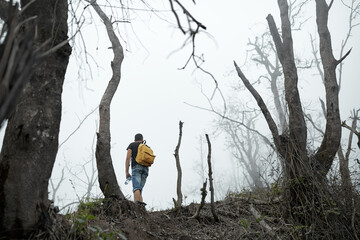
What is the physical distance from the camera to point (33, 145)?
1739mm

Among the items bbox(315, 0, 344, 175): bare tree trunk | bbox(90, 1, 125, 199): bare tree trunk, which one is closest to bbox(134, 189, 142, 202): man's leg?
bbox(90, 1, 125, 199): bare tree trunk

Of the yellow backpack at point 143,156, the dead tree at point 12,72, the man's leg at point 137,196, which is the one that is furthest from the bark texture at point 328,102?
the dead tree at point 12,72

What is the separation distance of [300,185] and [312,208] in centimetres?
34

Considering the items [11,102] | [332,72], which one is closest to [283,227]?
[332,72]

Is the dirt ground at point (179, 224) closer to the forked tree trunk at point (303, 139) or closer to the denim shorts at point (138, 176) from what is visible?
the forked tree trunk at point (303, 139)

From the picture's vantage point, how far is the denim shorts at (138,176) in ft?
17.3

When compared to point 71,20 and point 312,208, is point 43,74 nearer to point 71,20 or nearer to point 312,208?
point 71,20

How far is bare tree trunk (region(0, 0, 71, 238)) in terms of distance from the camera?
1.60 meters

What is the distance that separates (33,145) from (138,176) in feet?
12.3

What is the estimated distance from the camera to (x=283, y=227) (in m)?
3.18

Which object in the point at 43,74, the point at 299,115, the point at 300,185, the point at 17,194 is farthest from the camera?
the point at 299,115

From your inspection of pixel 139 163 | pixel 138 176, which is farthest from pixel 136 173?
pixel 139 163

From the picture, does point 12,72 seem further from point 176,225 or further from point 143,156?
point 143,156

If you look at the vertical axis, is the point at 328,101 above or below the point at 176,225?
above
